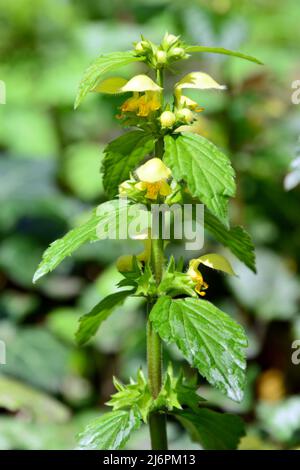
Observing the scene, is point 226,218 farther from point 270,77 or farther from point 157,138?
point 270,77

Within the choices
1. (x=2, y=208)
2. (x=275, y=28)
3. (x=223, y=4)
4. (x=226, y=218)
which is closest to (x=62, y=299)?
(x=2, y=208)

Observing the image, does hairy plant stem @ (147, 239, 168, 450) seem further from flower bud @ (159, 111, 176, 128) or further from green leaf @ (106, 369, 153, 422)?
flower bud @ (159, 111, 176, 128)

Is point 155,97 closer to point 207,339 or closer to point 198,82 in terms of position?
point 198,82

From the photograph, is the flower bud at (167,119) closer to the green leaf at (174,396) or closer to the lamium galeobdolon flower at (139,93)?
the lamium galeobdolon flower at (139,93)

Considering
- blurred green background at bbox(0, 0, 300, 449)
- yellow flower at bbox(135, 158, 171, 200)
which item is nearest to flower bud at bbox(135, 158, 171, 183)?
yellow flower at bbox(135, 158, 171, 200)

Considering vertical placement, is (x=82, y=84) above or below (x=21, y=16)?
below
